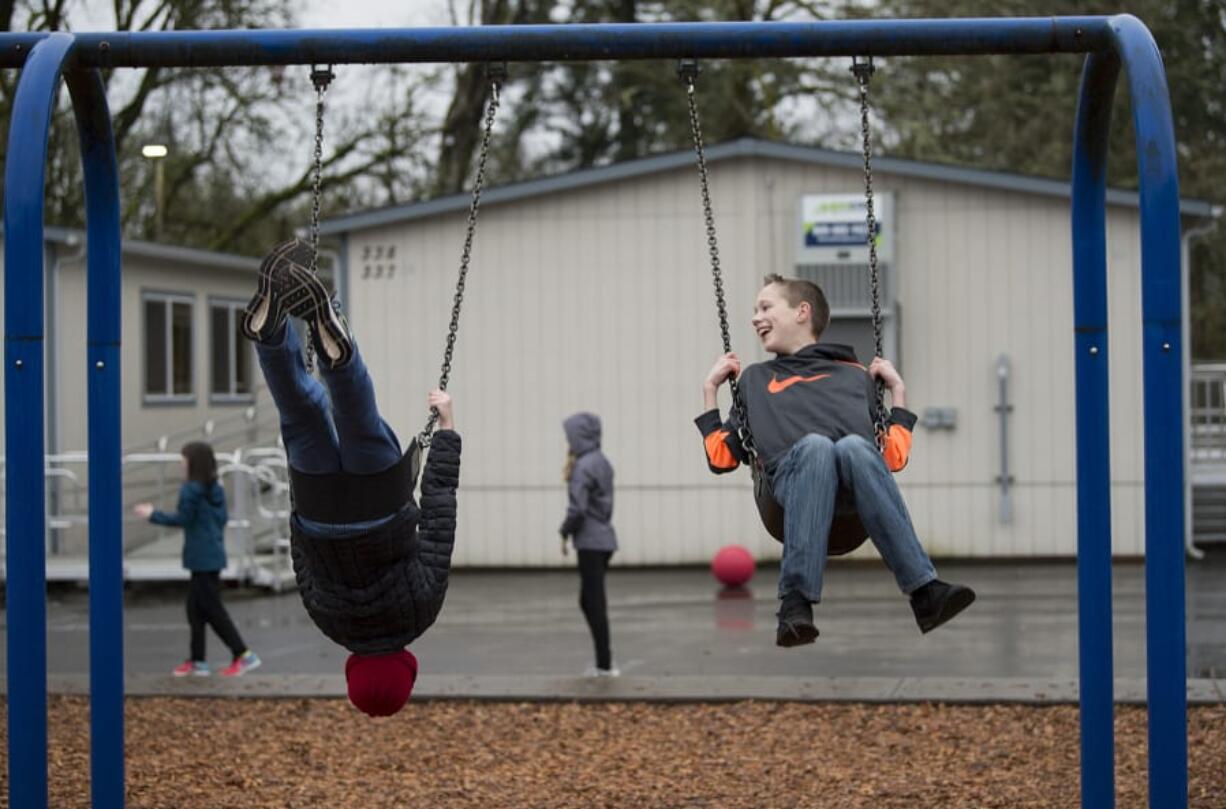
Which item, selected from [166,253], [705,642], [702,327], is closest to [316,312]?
[705,642]

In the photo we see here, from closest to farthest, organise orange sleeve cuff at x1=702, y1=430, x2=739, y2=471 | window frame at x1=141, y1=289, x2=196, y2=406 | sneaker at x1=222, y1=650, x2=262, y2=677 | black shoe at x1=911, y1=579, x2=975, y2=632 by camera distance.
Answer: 1. black shoe at x1=911, y1=579, x2=975, y2=632
2. orange sleeve cuff at x1=702, y1=430, x2=739, y2=471
3. sneaker at x1=222, y1=650, x2=262, y2=677
4. window frame at x1=141, y1=289, x2=196, y2=406

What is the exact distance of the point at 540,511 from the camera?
18.3 m

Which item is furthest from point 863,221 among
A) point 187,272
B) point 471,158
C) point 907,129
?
point 471,158

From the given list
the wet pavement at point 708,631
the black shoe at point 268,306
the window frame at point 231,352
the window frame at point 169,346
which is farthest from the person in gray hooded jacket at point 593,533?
the window frame at point 231,352

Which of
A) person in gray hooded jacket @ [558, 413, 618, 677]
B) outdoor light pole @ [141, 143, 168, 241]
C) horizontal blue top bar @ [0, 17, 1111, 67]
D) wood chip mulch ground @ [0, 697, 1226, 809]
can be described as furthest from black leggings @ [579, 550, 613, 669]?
outdoor light pole @ [141, 143, 168, 241]

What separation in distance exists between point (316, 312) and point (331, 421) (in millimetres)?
407

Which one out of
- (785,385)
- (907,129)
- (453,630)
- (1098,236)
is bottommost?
(453,630)

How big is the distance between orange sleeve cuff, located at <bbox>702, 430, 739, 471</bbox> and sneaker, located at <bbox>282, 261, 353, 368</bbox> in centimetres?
144

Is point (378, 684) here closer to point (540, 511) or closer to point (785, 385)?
point (785, 385)

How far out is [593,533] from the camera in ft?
36.3

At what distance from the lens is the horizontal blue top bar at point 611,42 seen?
6070 millimetres

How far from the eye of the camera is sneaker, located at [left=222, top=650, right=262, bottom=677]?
1150cm

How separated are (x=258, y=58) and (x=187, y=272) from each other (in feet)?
54.5

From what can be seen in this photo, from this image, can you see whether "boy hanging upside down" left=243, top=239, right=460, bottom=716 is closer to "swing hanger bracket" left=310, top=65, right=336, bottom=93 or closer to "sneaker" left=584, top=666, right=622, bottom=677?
"swing hanger bracket" left=310, top=65, right=336, bottom=93
